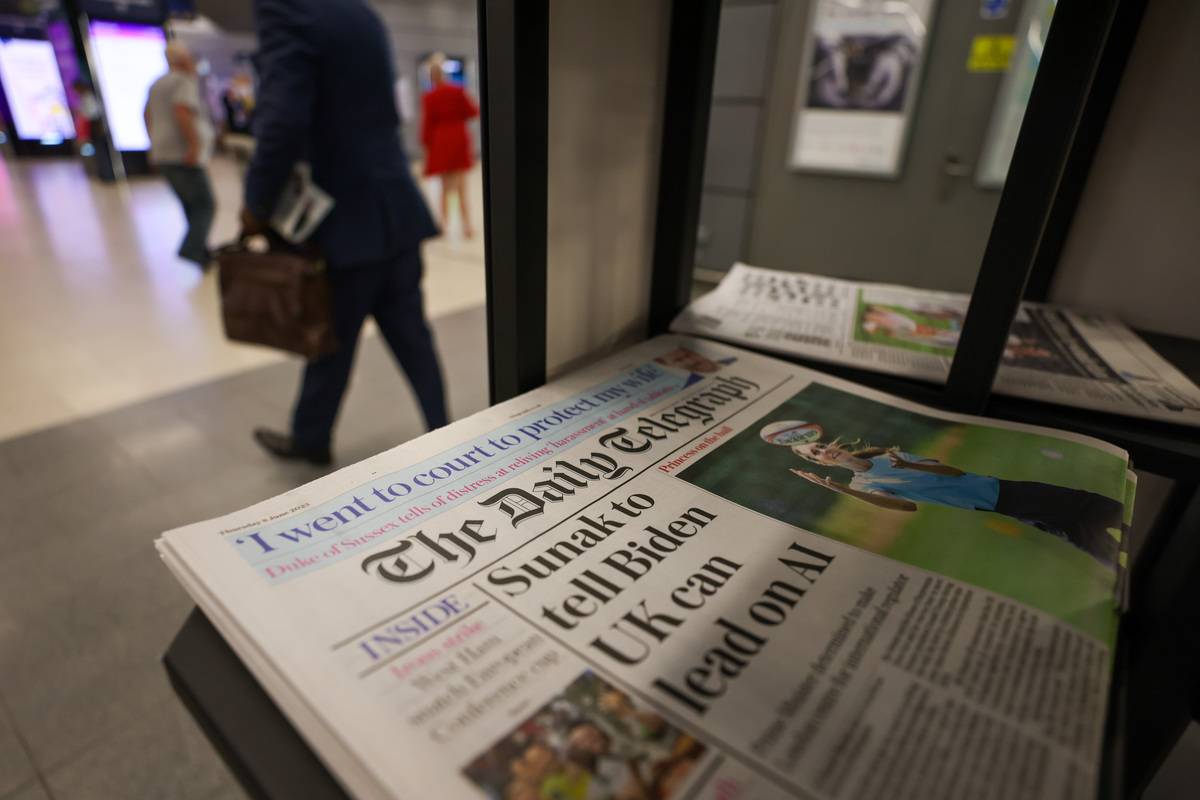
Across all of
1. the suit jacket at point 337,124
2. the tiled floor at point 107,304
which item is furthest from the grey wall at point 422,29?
the suit jacket at point 337,124

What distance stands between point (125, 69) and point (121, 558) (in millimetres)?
8231

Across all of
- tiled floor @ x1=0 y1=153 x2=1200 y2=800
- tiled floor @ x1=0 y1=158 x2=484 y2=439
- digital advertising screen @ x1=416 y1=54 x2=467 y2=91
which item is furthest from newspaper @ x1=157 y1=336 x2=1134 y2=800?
digital advertising screen @ x1=416 y1=54 x2=467 y2=91

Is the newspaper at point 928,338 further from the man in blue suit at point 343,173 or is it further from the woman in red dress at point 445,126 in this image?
the woman in red dress at point 445,126

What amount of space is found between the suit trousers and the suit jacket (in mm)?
71

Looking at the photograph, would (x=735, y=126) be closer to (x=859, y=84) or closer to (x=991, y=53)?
(x=859, y=84)

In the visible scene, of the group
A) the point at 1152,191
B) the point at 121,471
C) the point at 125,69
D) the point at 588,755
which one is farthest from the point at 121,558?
the point at 125,69

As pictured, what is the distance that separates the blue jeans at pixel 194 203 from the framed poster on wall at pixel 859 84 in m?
3.45

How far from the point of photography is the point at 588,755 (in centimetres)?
28

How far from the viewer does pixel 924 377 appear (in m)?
0.65

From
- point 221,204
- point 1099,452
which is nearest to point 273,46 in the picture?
point 1099,452

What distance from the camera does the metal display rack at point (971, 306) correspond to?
340 mm

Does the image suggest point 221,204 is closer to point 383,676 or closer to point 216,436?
point 216,436

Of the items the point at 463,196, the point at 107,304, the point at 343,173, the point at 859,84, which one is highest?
the point at 859,84

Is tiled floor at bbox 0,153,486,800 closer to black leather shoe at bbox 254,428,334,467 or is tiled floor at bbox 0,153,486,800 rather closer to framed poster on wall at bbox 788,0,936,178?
black leather shoe at bbox 254,428,334,467
